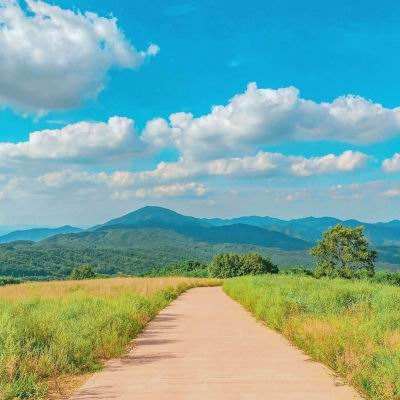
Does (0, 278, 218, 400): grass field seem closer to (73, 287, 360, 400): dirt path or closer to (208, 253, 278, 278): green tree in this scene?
(73, 287, 360, 400): dirt path

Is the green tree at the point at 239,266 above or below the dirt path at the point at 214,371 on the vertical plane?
above

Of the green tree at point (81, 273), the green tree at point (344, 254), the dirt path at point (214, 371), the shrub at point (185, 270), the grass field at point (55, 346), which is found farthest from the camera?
the green tree at point (81, 273)

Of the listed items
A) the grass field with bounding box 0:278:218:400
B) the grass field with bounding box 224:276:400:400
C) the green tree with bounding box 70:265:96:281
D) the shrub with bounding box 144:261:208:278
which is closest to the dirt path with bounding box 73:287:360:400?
the grass field with bounding box 224:276:400:400

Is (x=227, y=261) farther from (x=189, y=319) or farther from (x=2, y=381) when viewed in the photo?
(x=2, y=381)

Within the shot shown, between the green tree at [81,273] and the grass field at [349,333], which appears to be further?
the green tree at [81,273]

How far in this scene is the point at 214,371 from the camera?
10.9 meters

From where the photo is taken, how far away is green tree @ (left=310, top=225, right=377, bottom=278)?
75625 mm

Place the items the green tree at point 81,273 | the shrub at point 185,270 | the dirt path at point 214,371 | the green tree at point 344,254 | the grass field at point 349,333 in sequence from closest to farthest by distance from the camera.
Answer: the dirt path at point 214,371 < the grass field at point 349,333 < the green tree at point 344,254 < the shrub at point 185,270 < the green tree at point 81,273

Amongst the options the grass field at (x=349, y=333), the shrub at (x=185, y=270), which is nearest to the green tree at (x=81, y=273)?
the shrub at (x=185, y=270)

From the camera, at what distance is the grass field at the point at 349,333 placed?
30.0 ft

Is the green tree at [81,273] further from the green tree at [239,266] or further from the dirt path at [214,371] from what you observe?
the dirt path at [214,371]

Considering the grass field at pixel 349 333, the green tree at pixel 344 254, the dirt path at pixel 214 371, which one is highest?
the green tree at pixel 344 254

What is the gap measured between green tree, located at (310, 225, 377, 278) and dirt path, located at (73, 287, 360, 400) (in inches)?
2384

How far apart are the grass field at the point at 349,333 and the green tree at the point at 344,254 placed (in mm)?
53704
